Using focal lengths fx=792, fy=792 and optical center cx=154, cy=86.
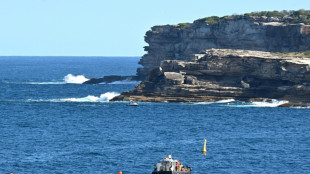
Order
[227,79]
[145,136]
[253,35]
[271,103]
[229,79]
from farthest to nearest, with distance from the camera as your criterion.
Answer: [253,35] → [229,79] → [227,79] → [271,103] → [145,136]

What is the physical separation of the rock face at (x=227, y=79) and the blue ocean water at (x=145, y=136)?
8.82 ft

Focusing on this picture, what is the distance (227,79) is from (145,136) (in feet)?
150

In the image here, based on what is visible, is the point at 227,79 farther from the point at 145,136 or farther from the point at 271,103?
the point at 145,136

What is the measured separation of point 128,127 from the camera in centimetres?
11650

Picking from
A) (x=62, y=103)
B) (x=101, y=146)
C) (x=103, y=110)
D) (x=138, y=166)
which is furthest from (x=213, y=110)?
(x=138, y=166)

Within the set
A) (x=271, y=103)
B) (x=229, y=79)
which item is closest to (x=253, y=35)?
(x=229, y=79)

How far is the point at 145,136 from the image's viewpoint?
106312 mm

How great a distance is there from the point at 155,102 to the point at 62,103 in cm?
1813

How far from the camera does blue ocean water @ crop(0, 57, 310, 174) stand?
278 feet

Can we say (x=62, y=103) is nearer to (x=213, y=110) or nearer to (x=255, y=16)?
(x=213, y=110)

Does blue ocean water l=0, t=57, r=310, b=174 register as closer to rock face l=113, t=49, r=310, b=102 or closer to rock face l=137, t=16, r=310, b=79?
rock face l=113, t=49, r=310, b=102

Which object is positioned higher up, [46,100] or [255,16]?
[255,16]

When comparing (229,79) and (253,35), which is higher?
(253,35)

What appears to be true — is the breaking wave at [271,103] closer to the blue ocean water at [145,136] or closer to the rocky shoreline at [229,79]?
the blue ocean water at [145,136]
